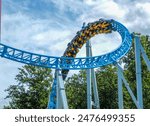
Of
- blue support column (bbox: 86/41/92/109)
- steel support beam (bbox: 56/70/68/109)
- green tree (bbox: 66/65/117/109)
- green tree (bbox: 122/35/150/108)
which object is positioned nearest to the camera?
steel support beam (bbox: 56/70/68/109)

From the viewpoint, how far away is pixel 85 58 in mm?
21453

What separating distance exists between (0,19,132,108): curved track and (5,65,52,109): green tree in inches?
446

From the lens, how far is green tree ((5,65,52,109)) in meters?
35.6

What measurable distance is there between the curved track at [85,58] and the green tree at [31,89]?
11332 mm

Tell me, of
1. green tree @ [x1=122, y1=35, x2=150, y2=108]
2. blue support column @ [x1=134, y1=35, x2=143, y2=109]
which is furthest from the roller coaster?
green tree @ [x1=122, y1=35, x2=150, y2=108]

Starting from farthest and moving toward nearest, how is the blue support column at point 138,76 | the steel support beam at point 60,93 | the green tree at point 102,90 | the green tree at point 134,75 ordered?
1. the green tree at point 102,90
2. the green tree at point 134,75
3. the blue support column at point 138,76
4. the steel support beam at point 60,93

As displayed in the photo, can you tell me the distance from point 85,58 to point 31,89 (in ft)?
50.3

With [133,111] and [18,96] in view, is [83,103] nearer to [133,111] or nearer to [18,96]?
[18,96]

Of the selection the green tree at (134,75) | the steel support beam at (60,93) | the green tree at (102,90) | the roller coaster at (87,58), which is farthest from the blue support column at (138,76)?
the green tree at (102,90)

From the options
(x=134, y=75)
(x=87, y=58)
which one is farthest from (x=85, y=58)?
(x=134, y=75)

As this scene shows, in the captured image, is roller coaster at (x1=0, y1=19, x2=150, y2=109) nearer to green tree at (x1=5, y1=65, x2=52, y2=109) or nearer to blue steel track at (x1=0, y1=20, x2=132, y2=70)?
blue steel track at (x1=0, y1=20, x2=132, y2=70)

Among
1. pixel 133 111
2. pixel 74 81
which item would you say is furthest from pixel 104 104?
pixel 133 111

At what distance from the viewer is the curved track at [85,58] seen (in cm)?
2062

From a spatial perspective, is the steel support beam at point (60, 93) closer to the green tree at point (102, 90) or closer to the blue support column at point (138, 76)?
the blue support column at point (138, 76)
